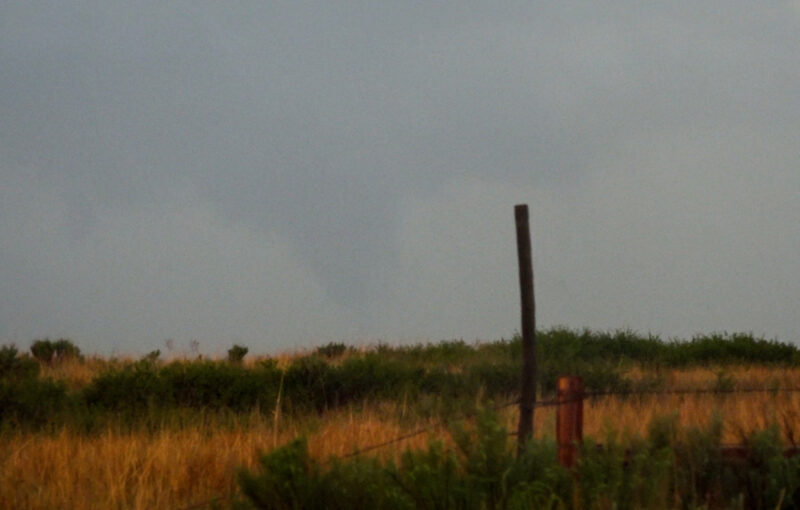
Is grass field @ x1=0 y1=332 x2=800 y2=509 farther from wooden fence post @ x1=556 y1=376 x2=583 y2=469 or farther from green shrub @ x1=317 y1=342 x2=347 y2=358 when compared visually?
green shrub @ x1=317 y1=342 x2=347 y2=358

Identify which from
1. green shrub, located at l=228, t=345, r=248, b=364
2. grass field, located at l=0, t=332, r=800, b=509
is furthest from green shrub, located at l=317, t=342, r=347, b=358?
grass field, located at l=0, t=332, r=800, b=509

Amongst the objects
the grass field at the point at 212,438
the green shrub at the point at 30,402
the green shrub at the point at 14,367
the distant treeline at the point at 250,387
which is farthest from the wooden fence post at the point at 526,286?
the green shrub at the point at 14,367

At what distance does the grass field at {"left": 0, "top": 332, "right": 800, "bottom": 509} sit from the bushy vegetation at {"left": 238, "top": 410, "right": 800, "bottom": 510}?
0.71 feet

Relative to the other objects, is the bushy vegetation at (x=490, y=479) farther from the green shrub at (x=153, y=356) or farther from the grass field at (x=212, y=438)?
the green shrub at (x=153, y=356)

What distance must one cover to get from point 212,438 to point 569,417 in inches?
176

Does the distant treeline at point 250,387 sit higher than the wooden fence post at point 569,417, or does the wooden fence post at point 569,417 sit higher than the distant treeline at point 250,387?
the wooden fence post at point 569,417

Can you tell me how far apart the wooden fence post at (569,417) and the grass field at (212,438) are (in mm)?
94

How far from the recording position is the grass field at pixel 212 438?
757 cm

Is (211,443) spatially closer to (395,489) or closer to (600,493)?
(395,489)

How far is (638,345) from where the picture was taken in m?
24.4

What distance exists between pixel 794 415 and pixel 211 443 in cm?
602

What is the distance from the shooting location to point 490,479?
5621 millimetres

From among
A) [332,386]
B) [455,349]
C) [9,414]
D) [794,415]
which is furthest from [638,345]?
[9,414]

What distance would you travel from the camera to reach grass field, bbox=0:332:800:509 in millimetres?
7570
